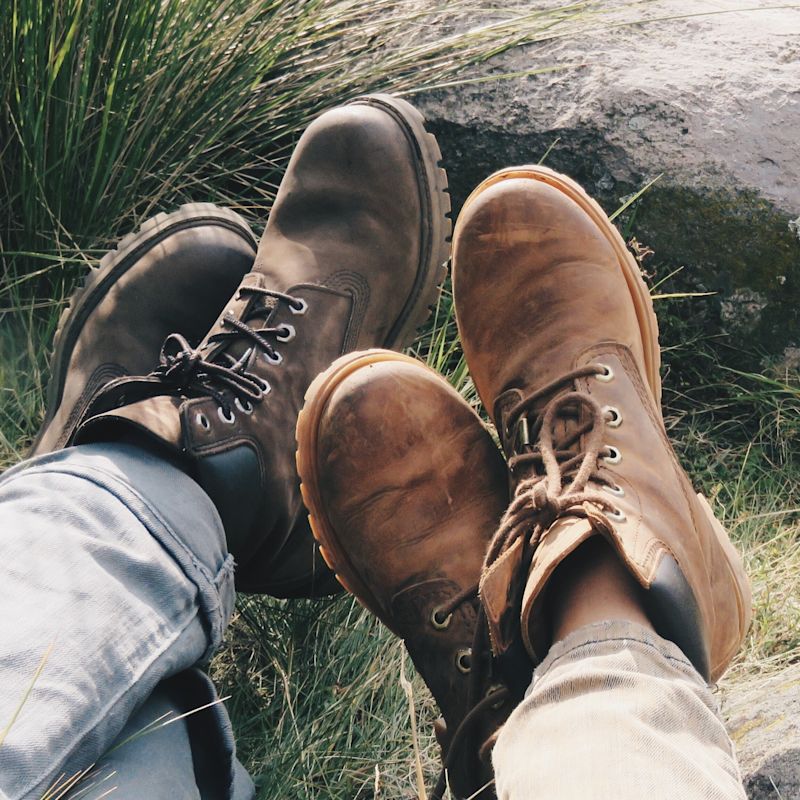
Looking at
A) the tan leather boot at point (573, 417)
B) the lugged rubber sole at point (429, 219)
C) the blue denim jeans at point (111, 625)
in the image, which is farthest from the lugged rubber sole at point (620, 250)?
the blue denim jeans at point (111, 625)

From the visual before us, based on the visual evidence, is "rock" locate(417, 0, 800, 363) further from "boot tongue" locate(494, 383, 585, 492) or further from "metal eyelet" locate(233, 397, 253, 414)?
"metal eyelet" locate(233, 397, 253, 414)

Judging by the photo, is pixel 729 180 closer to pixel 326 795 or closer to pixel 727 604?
pixel 727 604

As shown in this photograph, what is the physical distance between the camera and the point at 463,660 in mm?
1288

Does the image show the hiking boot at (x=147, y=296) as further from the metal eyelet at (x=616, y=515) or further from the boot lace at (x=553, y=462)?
the metal eyelet at (x=616, y=515)

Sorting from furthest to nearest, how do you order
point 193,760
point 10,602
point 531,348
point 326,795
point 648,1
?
point 648,1 → point 531,348 → point 326,795 → point 193,760 → point 10,602

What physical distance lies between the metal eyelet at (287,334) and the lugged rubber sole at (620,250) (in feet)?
1.12

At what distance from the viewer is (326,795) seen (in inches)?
49.5

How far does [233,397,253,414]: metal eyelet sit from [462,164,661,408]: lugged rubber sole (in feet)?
1.55

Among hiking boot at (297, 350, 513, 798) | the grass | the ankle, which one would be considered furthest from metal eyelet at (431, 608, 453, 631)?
the ankle

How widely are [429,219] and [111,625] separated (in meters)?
0.95

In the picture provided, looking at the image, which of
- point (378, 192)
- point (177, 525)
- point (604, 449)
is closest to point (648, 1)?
point (378, 192)

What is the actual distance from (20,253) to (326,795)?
3.44ft

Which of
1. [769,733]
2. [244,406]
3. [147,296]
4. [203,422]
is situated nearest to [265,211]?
[147,296]

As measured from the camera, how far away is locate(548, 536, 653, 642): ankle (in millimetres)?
1033
